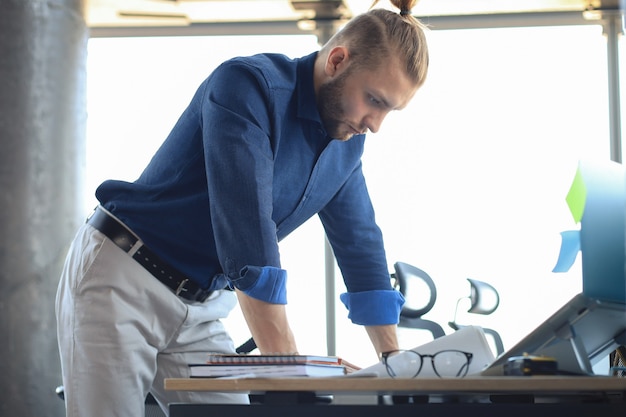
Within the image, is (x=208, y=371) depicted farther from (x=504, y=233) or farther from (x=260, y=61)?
(x=504, y=233)

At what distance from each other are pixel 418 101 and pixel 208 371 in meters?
A: 3.42

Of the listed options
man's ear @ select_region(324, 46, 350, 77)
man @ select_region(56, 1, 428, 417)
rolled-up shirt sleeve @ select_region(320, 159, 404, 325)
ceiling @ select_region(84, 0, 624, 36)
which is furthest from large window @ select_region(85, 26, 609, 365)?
man's ear @ select_region(324, 46, 350, 77)

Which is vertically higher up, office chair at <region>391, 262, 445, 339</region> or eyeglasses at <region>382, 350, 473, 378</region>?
eyeglasses at <region>382, 350, 473, 378</region>

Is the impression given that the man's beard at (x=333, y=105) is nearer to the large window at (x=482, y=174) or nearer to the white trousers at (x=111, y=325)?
the white trousers at (x=111, y=325)

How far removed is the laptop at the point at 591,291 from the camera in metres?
1.19

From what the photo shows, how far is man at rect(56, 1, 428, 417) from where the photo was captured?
1627 mm

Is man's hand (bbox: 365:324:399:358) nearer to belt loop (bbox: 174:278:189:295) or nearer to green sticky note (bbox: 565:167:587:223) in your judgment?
belt loop (bbox: 174:278:189:295)

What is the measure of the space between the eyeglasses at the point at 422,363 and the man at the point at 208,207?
43 cm

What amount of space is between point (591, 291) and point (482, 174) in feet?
10.5

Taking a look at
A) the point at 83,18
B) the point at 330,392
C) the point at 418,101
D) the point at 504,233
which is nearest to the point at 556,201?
the point at 504,233

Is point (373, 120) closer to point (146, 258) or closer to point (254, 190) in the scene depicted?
point (254, 190)

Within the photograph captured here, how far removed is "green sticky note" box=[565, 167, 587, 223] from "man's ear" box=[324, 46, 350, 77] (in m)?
0.64

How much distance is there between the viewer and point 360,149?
1.97 meters

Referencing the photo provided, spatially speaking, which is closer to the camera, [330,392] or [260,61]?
[330,392]
